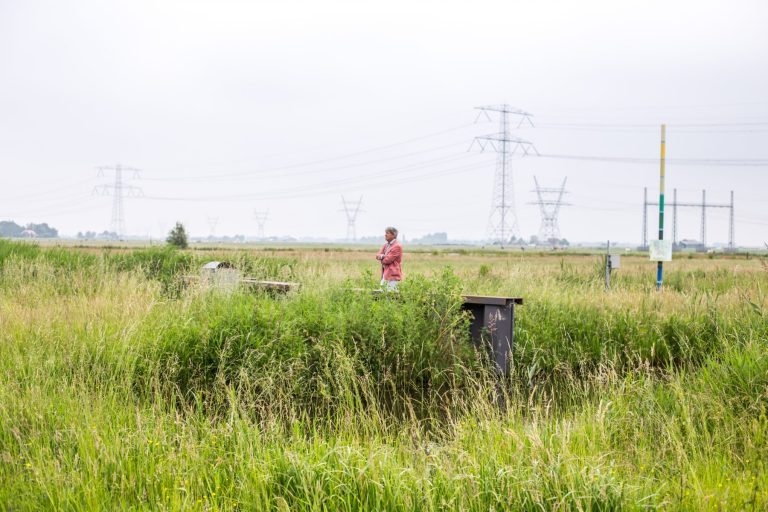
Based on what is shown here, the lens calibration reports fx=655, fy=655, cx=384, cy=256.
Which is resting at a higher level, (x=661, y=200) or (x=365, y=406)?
(x=661, y=200)

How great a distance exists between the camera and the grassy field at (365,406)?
4453mm

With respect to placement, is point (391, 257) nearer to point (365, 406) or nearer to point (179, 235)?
point (365, 406)

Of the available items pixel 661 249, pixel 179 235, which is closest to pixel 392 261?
pixel 661 249

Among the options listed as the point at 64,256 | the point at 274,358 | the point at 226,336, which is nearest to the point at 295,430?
the point at 274,358

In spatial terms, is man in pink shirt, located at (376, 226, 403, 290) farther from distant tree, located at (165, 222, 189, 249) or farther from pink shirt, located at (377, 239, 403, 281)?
distant tree, located at (165, 222, 189, 249)

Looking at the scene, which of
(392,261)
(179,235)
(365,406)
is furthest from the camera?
(179,235)

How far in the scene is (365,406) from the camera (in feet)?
25.6

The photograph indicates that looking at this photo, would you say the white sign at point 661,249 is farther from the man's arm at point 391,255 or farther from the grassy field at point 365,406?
the man's arm at point 391,255

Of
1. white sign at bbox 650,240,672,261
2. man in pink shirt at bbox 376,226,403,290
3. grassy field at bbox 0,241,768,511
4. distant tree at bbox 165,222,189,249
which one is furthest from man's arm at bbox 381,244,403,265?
distant tree at bbox 165,222,189,249

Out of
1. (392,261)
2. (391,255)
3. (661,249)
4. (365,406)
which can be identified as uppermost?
(661,249)

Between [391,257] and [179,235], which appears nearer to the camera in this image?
[391,257]

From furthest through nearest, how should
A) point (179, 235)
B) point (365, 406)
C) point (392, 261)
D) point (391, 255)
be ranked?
1. point (179, 235)
2. point (392, 261)
3. point (391, 255)
4. point (365, 406)

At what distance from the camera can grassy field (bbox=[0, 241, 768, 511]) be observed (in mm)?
4453

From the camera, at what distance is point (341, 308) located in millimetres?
8922
